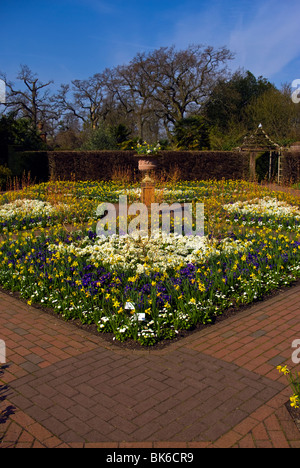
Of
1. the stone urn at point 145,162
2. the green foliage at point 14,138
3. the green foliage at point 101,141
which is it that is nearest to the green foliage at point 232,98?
the green foliage at point 101,141

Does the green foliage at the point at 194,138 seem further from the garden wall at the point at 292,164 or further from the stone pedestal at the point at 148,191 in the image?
the stone pedestal at the point at 148,191

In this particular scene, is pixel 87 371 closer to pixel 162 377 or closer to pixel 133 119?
pixel 162 377

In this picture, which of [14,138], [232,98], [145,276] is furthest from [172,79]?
[145,276]

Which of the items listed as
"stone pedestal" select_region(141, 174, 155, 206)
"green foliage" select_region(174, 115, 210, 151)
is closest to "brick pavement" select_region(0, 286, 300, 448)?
"stone pedestal" select_region(141, 174, 155, 206)

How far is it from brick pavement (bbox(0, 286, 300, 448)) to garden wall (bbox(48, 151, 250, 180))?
50.7 feet

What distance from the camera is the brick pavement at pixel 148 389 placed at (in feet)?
8.44

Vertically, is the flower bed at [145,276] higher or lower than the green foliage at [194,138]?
lower

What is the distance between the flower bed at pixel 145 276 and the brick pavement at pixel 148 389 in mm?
259

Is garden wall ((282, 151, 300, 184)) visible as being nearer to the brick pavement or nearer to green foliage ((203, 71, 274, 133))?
green foliage ((203, 71, 274, 133))

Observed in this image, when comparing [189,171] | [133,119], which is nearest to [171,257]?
[189,171]

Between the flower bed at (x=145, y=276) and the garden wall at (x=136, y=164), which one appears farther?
the garden wall at (x=136, y=164)

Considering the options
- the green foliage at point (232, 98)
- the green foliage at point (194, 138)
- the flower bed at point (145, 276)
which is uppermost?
the green foliage at point (232, 98)

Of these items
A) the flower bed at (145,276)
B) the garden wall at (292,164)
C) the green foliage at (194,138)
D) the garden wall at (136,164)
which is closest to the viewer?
the flower bed at (145,276)

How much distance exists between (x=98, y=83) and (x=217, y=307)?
4169 cm
